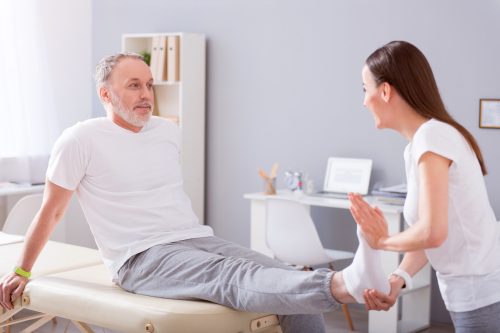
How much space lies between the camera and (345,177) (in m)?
4.45

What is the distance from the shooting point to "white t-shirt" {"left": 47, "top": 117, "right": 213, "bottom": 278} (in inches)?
104

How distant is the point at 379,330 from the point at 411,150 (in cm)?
234

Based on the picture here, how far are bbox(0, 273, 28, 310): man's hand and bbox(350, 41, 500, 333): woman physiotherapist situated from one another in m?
1.33

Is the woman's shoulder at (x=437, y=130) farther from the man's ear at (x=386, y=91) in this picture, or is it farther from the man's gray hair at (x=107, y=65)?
the man's gray hair at (x=107, y=65)

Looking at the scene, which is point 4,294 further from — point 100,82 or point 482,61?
point 482,61

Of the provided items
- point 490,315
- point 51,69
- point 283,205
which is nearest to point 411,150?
point 490,315

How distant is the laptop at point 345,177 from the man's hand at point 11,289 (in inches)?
81.4

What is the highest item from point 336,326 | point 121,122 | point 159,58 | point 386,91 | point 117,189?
point 159,58

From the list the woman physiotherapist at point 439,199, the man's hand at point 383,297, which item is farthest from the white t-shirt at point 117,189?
the woman physiotherapist at point 439,199

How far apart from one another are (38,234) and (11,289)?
215 millimetres

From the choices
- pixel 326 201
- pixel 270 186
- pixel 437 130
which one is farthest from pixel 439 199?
pixel 270 186

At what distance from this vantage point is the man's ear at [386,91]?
1.89m

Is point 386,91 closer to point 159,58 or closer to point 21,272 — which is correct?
point 21,272

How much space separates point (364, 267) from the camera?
77.4 inches
